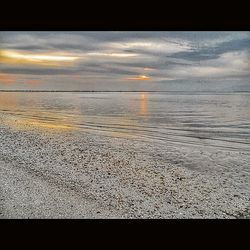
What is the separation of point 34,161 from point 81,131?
650 centimetres

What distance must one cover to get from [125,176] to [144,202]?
1.74 metres

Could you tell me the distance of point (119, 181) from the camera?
7.84 metres

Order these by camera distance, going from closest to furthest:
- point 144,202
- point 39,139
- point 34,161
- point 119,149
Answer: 1. point 144,202
2. point 34,161
3. point 119,149
4. point 39,139

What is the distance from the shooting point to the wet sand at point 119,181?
6.14m

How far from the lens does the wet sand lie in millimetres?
6137

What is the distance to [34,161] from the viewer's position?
935 centimetres
